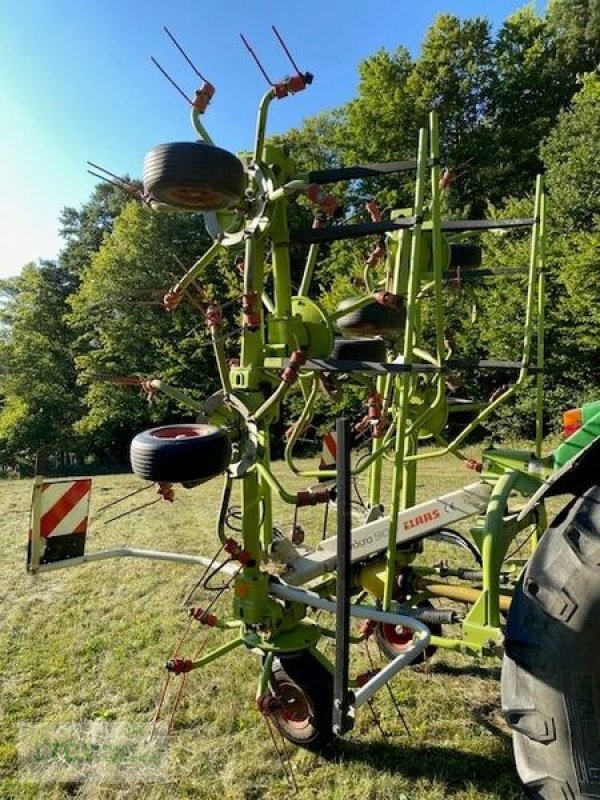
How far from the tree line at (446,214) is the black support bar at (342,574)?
35.1 ft

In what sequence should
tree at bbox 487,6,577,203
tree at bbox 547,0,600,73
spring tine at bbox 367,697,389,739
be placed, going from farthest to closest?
tree at bbox 547,0,600,73 → tree at bbox 487,6,577,203 → spring tine at bbox 367,697,389,739

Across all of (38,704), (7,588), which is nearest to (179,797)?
(38,704)

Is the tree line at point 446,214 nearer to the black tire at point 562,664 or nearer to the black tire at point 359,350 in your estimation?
the black tire at point 359,350

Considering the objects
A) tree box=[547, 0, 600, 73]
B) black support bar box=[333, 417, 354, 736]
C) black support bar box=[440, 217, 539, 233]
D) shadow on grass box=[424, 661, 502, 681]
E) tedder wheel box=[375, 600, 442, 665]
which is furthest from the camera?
tree box=[547, 0, 600, 73]

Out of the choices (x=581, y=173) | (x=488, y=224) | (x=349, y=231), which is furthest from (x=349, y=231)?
(x=581, y=173)

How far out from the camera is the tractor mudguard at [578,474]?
2115mm

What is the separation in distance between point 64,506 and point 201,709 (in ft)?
4.83

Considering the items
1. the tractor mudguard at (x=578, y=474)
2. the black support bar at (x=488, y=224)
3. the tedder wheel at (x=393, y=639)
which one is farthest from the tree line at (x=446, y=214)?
the tractor mudguard at (x=578, y=474)

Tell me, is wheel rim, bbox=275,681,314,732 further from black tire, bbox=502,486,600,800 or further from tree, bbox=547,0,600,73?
tree, bbox=547,0,600,73

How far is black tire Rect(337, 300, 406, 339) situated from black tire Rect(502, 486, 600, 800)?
183 cm

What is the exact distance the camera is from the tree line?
15812mm

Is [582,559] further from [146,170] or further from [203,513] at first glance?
[203,513]

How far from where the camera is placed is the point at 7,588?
18.8ft

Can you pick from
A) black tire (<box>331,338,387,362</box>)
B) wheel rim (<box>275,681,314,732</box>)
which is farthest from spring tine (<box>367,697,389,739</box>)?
black tire (<box>331,338,387,362</box>)
